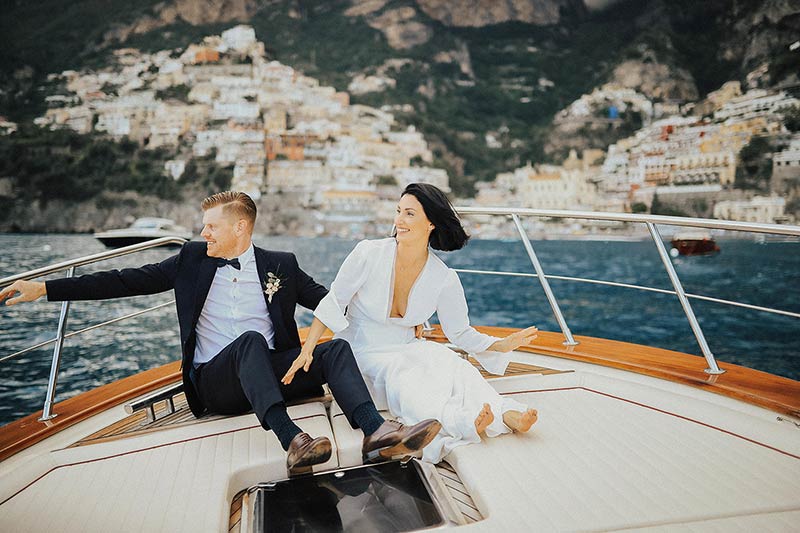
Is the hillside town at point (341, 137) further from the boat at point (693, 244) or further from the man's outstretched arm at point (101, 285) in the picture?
the man's outstretched arm at point (101, 285)

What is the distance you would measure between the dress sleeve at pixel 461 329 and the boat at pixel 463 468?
0.26 ft

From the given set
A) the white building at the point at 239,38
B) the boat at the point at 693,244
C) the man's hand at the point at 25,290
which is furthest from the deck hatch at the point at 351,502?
the white building at the point at 239,38

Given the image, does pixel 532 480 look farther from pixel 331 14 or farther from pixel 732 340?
pixel 331 14

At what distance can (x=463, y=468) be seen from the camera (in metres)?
1.23

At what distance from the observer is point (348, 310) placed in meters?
1.81

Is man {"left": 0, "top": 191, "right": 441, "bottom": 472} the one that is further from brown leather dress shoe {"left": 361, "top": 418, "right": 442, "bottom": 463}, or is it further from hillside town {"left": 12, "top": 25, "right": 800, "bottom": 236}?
hillside town {"left": 12, "top": 25, "right": 800, "bottom": 236}

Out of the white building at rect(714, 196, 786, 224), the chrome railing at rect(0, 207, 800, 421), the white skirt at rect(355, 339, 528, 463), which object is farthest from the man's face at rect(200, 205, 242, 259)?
the white building at rect(714, 196, 786, 224)

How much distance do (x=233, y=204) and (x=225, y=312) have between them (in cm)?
33

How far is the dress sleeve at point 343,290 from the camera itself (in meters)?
1.66

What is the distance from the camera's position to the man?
143 centimetres

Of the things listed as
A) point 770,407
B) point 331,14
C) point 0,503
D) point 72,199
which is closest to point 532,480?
point 770,407

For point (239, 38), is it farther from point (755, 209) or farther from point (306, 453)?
point (306, 453)

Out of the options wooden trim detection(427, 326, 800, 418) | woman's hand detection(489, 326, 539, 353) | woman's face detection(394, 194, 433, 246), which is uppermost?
woman's face detection(394, 194, 433, 246)

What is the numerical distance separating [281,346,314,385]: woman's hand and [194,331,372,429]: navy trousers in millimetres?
42
